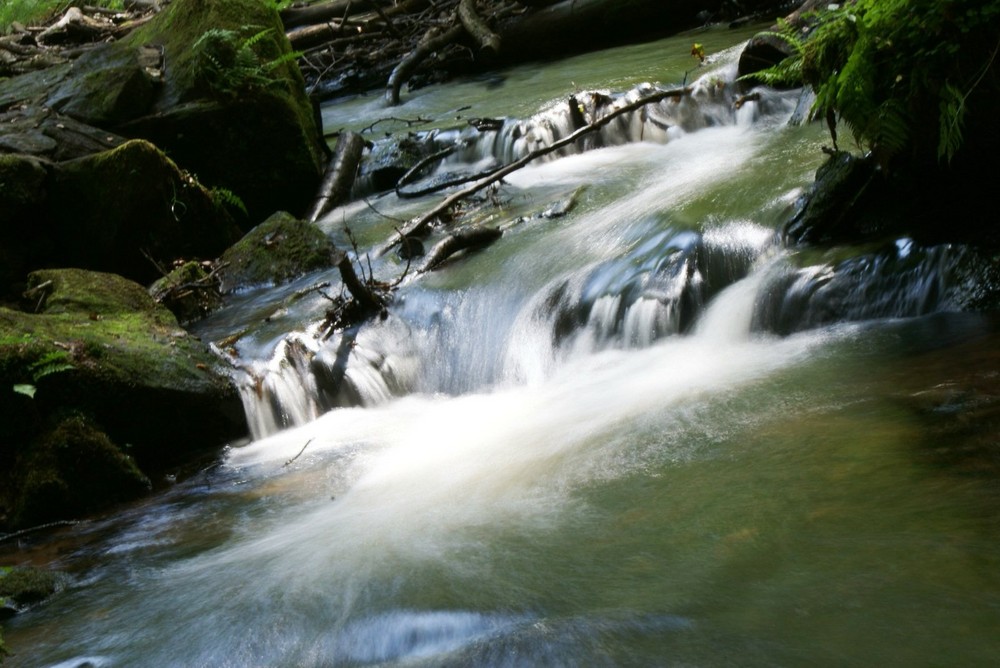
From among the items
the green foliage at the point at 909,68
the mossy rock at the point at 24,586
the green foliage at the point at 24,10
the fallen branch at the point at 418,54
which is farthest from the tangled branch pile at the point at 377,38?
the mossy rock at the point at 24,586

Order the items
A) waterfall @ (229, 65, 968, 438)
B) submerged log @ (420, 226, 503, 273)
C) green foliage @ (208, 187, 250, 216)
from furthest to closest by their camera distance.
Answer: green foliage @ (208, 187, 250, 216) < submerged log @ (420, 226, 503, 273) < waterfall @ (229, 65, 968, 438)

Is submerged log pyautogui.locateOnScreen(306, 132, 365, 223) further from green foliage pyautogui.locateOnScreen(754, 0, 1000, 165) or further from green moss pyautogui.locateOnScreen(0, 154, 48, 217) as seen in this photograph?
green foliage pyautogui.locateOnScreen(754, 0, 1000, 165)

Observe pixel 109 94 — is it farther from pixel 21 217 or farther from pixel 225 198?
pixel 21 217

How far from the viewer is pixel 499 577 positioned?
2.98 metres

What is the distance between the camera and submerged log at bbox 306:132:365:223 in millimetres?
10164

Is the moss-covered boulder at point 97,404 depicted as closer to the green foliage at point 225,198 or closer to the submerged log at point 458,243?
the submerged log at point 458,243

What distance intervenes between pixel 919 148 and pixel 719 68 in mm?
5665

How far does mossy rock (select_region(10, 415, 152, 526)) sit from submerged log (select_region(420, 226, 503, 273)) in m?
2.80

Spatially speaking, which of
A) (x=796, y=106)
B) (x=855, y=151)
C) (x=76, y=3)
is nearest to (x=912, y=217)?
(x=855, y=151)

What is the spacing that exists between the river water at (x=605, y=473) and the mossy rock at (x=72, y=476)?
0.26 m

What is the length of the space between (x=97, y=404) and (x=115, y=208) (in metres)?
3.56

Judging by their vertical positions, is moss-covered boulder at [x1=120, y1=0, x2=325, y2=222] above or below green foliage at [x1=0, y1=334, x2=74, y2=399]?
above

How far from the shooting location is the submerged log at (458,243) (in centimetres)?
723

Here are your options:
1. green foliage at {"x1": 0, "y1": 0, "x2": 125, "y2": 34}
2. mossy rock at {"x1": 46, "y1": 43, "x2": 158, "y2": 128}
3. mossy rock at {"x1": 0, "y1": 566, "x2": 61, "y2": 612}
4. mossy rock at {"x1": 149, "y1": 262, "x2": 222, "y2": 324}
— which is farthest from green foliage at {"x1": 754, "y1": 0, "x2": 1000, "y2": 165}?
green foliage at {"x1": 0, "y1": 0, "x2": 125, "y2": 34}
